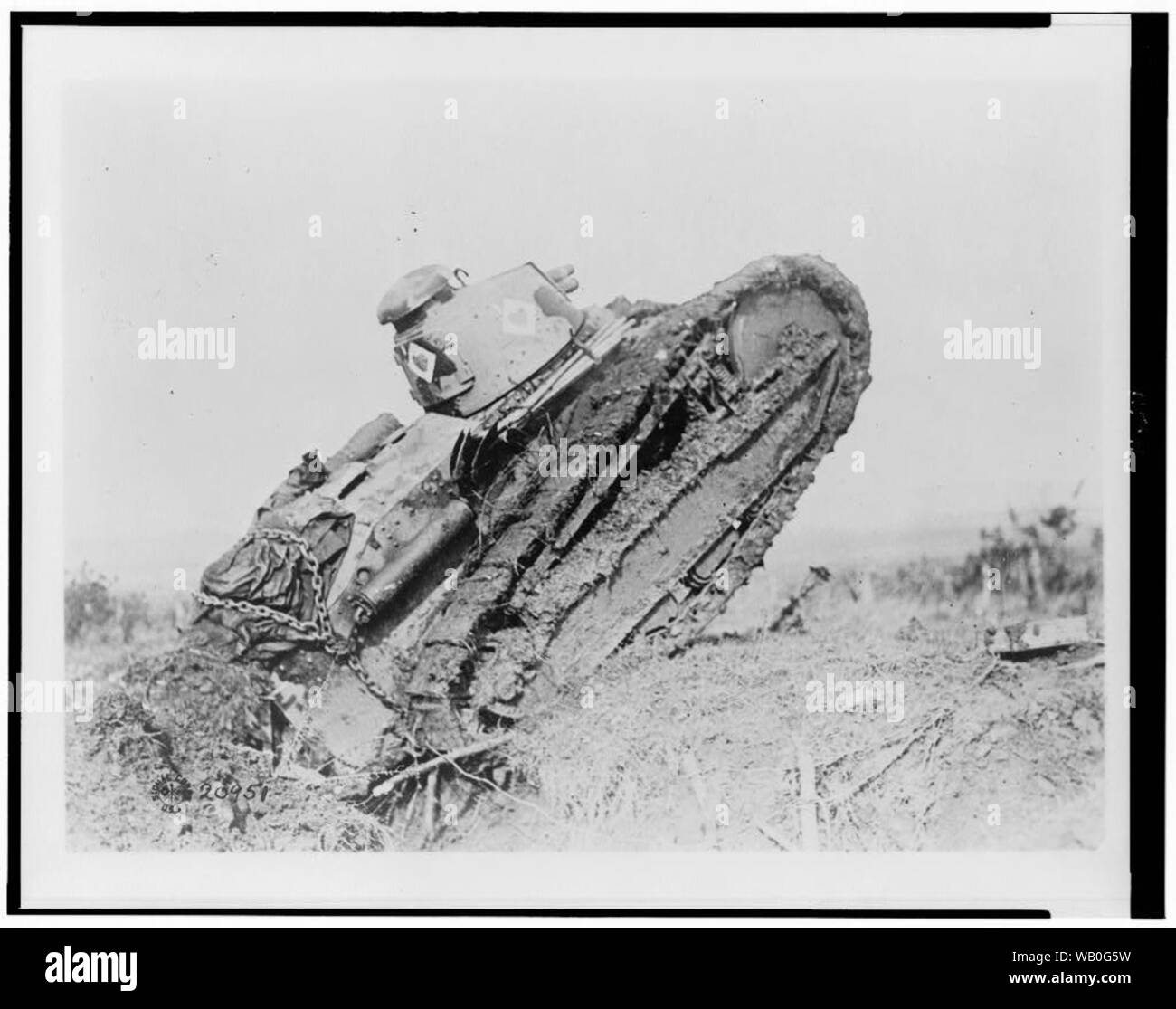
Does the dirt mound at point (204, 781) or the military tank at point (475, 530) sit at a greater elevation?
the military tank at point (475, 530)

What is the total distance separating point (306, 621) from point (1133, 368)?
2.21 meters

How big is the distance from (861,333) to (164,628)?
1.93 m

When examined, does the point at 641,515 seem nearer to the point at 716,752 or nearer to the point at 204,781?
the point at 716,752

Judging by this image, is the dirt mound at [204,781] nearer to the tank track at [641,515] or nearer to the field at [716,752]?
the field at [716,752]

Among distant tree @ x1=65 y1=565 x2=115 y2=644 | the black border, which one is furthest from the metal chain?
the black border

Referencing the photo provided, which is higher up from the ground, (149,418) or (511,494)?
(149,418)

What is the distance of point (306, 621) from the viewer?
3057 mm

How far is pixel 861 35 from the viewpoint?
9.96ft

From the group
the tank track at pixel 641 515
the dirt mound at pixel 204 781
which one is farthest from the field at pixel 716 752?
the tank track at pixel 641 515

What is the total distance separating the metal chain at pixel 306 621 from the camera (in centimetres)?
305

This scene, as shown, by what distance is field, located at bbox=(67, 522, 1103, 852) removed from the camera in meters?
3.04

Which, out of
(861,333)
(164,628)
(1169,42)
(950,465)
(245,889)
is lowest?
(245,889)
